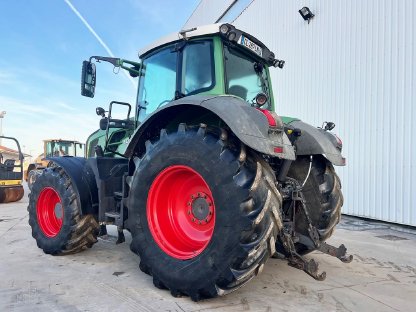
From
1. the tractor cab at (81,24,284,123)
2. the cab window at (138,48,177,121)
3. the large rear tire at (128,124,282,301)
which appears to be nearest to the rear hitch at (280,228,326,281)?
the large rear tire at (128,124,282,301)

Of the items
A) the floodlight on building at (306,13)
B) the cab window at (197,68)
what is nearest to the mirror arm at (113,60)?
the cab window at (197,68)

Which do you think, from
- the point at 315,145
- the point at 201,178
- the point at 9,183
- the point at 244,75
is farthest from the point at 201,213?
the point at 9,183

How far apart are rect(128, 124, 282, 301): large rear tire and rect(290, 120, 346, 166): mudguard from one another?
3.44 ft

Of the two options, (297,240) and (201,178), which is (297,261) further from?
(201,178)

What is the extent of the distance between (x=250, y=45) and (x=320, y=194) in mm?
1788

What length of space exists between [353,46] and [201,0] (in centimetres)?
1053

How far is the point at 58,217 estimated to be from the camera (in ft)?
14.5

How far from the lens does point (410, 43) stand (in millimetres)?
6699

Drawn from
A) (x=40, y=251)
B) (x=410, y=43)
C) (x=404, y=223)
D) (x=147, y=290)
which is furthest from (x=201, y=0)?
(x=147, y=290)

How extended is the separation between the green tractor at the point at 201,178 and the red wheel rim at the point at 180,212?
1 centimetres

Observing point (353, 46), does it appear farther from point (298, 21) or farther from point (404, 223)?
point (404, 223)

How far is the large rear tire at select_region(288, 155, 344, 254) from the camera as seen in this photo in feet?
12.6

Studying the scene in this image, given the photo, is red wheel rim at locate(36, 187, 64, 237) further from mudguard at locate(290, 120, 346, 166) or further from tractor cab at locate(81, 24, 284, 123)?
mudguard at locate(290, 120, 346, 166)

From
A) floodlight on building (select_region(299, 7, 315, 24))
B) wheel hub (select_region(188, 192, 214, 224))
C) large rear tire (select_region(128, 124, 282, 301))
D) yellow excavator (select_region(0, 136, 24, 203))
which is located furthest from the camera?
yellow excavator (select_region(0, 136, 24, 203))
